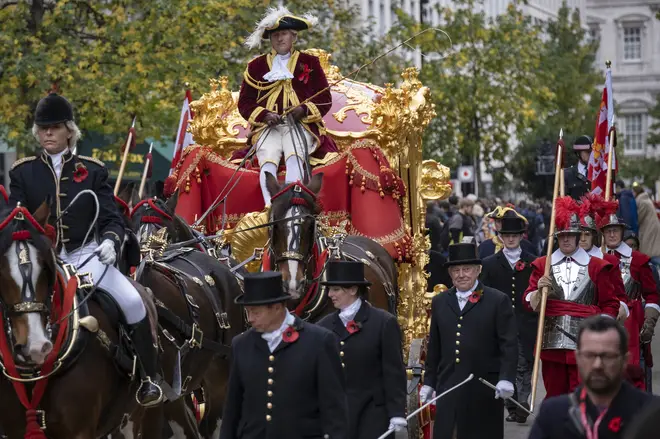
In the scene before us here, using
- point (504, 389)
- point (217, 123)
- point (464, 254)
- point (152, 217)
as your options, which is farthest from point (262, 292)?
point (217, 123)

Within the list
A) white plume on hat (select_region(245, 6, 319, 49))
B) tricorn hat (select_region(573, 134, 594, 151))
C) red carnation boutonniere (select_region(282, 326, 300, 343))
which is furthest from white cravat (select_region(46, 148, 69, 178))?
tricorn hat (select_region(573, 134, 594, 151))

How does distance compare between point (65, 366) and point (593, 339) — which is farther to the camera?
point (65, 366)

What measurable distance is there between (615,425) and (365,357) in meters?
4.01

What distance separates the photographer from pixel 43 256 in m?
8.59

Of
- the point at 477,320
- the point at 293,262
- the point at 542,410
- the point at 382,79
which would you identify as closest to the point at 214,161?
the point at 293,262

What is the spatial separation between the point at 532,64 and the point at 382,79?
5042mm

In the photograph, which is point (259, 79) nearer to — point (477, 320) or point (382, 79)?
point (477, 320)

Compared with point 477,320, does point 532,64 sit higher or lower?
higher

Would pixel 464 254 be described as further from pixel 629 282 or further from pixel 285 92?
pixel 629 282

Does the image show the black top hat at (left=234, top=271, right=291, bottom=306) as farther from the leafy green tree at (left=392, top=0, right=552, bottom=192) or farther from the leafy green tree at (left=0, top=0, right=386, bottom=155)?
the leafy green tree at (left=392, top=0, right=552, bottom=192)

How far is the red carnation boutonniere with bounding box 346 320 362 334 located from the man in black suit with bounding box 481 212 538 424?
19.1ft

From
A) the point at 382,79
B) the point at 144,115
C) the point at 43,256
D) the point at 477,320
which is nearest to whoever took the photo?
the point at 43,256

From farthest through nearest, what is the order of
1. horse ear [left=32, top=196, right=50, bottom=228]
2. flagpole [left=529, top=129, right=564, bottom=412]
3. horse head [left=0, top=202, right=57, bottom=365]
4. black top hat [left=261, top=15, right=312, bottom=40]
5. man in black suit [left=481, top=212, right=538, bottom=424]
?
1. man in black suit [left=481, top=212, right=538, bottom=424]
2. black top hat [left=261, top=15, right=312, bottom=40]
3. flagpole [left=529, top=129, right=564, bottom=412]
4. horse ear [left=32, top=196, right=50, bottom=228]
5. horse head [left=0, top=202, right=57, bottom=365]

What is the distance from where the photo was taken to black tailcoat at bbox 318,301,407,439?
9.69 m
